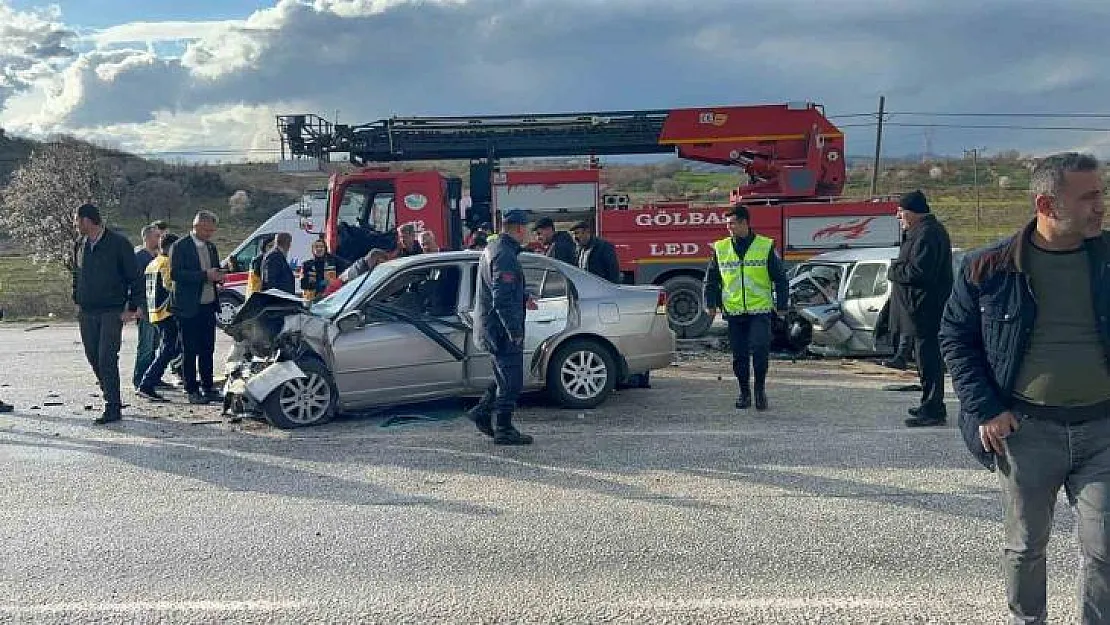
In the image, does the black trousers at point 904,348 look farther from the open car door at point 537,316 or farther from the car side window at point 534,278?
the car side window at point 534,278

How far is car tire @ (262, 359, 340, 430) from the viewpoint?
24.1 ft

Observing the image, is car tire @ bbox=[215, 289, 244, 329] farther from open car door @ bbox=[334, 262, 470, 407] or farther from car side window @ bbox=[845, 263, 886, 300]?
car side window @ bbox=[845, 263, 886, 300]

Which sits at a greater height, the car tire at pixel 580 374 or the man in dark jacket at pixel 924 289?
the man in dark jacket at pixel 924 289

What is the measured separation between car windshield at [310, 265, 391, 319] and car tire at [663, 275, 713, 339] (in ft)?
18.8

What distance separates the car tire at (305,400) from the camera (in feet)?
24.1

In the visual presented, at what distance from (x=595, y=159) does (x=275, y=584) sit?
10.8m

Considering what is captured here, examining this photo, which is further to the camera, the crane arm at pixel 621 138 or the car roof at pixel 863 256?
the crane arm at pixel 621 138

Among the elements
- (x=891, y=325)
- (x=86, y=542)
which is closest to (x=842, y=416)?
(x=891, y=325)

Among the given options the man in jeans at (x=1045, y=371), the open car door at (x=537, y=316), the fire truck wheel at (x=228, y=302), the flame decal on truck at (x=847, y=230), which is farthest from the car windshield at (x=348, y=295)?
the fire truck wheel at (x=228, y=302)

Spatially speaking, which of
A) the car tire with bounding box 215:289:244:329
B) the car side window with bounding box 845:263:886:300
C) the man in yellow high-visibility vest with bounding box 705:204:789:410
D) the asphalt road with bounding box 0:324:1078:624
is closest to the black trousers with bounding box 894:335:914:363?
the asphalt road with bounding box 0:324:1078:624

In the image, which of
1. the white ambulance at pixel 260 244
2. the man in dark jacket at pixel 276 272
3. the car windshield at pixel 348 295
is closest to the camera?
the car windshield at pixel 348 295

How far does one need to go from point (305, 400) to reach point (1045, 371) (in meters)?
5.70

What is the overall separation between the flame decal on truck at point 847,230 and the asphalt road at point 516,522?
5561 millimetres

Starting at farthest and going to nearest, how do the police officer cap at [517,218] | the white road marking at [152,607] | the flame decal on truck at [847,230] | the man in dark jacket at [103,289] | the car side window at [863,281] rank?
the flame decal on truck at [847,230], the car side window at [863,281], the man in dark jacket at [103,289], the police officer cap at [517,218], the white road marking at [152,607]
